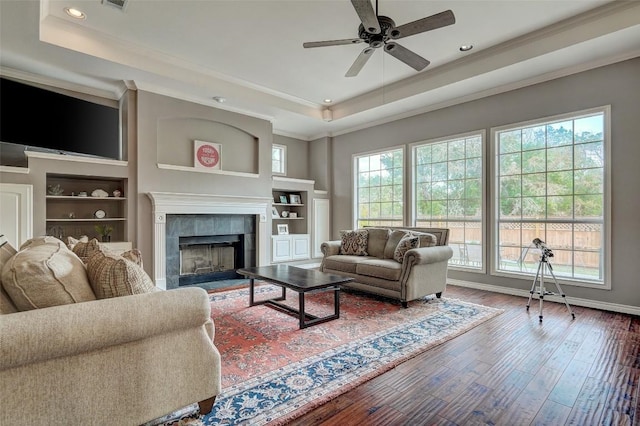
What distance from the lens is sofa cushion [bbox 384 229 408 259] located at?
14.8ft

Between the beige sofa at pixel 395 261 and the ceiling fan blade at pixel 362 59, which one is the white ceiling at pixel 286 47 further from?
the beige sofa at pixel 395 261

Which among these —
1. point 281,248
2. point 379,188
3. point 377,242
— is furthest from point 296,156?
point 377,242

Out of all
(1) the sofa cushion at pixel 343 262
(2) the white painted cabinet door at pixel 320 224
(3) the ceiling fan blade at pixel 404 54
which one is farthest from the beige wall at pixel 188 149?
Result: (3) the ceiling fan blade at pixel 404 54

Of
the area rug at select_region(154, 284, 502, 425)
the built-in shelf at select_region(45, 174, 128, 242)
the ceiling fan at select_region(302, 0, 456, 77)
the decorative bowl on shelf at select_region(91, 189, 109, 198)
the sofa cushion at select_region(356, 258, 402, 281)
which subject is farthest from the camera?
the decorative bowl on shelf at select_region(91, 189, 109, 198)

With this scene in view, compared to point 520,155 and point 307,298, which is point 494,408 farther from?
point 520,155

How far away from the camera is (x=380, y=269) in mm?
4012

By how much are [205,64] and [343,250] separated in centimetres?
332

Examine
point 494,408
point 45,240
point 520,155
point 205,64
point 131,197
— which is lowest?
point 494,408

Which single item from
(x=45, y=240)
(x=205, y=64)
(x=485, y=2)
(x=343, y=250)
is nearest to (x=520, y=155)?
(x=485, y=2)

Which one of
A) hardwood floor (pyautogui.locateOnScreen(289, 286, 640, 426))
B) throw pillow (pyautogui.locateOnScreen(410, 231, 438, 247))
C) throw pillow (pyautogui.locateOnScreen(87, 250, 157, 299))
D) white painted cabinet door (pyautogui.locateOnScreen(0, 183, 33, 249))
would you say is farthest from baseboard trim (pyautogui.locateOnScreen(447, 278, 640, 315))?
white painted cabinet door (pyautogui.locateOnScreen(0, 183, 33, 249))

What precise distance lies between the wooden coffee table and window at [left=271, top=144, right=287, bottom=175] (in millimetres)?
3541

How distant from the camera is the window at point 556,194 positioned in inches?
155

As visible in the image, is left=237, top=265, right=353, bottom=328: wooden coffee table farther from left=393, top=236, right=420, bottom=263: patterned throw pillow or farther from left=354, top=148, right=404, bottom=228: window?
left=354, top=148, right=404, bottom=228: window

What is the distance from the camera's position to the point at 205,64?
4.52 meters
